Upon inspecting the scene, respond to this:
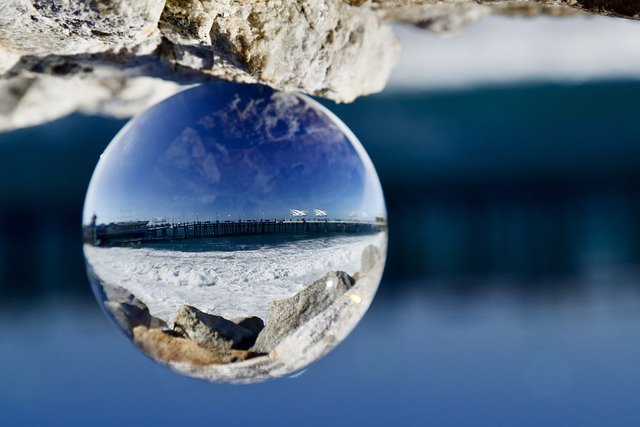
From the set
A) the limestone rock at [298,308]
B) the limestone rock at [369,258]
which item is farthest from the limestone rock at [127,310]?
the limestone rock at [369,258]

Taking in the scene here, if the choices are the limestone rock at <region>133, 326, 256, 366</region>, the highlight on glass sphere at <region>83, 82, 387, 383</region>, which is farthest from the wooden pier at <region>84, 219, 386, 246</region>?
the limestone rock at <region>133, 326, 256, 366</region>

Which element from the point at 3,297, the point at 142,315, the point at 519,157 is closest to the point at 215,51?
the point at 142,315

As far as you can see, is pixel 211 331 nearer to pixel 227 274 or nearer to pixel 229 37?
pixel 227 274

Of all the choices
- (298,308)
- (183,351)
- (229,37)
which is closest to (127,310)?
(183,351)

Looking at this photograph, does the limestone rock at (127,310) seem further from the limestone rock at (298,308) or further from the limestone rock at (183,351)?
the limestone rock at (298,308)

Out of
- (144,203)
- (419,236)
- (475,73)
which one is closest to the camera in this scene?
(144,203)

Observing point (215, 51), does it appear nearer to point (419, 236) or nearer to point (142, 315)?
point (142, 315)
